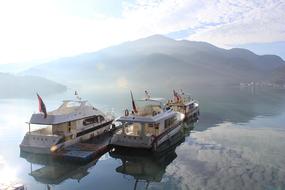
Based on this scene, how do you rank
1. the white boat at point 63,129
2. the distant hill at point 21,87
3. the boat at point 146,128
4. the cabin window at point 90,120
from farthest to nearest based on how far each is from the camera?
the distant hill at point 21,87
the cabin window at point 90,120
the boat at point 146,128
the white boat at point 63,129

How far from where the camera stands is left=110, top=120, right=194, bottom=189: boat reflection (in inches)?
1100

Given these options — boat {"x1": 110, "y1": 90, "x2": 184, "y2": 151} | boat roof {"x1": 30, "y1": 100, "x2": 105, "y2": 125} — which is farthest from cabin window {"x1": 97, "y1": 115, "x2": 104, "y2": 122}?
boat {"x1": 110, "y1": 90, "x2": 184, "y2": 151}

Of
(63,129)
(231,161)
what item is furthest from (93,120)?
(231,161)

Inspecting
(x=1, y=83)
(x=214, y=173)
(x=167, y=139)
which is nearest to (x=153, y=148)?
(x=167, y=139)

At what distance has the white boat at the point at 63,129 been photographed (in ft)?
105

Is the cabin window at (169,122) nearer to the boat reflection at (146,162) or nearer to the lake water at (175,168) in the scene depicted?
the boat reflection at (146,162)

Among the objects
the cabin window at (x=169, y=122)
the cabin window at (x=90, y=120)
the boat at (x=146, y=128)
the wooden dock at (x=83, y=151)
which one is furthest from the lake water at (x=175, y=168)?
the cabin window at (x=90, y=120)

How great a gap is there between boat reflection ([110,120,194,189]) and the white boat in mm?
4628

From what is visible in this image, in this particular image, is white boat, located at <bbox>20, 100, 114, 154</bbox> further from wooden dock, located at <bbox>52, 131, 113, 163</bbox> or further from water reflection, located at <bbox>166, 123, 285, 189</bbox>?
water reflection, located at <bbox>166, 123, 285, 189</bbox>

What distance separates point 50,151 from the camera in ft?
102

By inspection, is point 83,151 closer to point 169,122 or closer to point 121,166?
point 121,166

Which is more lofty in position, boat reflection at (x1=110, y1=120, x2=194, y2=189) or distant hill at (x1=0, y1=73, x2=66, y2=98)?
distant hill at (x1=0, y1=73, x2=66, y2=98)

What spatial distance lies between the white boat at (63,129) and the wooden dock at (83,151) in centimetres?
64

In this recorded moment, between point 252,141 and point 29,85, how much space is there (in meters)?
172
